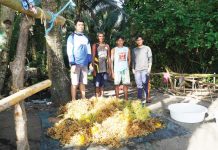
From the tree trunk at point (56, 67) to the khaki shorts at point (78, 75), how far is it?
3.21ft

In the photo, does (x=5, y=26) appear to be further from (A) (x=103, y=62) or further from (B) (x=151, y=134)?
(B) (x=151, y=134)

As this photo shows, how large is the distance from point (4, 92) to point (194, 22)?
5.87 metres

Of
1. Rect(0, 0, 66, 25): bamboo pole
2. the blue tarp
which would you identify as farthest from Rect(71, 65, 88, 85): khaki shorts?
Rect(0, 0, 66, 25): bamboo pole

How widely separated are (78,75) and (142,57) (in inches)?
66.5

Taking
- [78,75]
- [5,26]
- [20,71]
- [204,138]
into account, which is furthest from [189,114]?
[5,26]

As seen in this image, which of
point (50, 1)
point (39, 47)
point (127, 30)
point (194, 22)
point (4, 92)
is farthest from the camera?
point (39, 47)

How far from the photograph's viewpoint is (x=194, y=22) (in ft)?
31.6

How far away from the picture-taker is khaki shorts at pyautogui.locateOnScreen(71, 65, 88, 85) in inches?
289

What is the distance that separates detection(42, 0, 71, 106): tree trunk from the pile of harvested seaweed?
5.43ft

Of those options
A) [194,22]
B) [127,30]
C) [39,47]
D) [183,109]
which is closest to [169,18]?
[194,22]

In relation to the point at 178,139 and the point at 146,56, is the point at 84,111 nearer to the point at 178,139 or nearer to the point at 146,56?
the point at 178,139

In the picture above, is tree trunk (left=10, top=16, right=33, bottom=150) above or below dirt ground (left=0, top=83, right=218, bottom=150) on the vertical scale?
above

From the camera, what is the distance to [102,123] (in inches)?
236

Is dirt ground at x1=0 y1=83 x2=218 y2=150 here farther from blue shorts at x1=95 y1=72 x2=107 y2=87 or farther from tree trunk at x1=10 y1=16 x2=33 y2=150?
tree trunk at x1=10 y1=16 x2=33 y2=150
